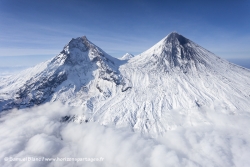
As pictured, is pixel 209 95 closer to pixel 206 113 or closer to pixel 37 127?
pixel 206 113

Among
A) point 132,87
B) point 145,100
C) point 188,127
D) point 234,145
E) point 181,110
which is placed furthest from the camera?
point 132,87

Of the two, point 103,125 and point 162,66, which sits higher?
point 162,66

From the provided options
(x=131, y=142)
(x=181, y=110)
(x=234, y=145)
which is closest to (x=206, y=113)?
(x=181, y=110)

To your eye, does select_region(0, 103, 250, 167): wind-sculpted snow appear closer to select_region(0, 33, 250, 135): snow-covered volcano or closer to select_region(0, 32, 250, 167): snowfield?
select_region(0, 32, 250, 167): snowfield

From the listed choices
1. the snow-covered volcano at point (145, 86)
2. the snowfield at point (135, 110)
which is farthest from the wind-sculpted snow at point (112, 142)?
the snow-covered volcano at point (145, 86)

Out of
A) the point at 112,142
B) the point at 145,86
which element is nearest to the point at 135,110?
the point at 145,86
